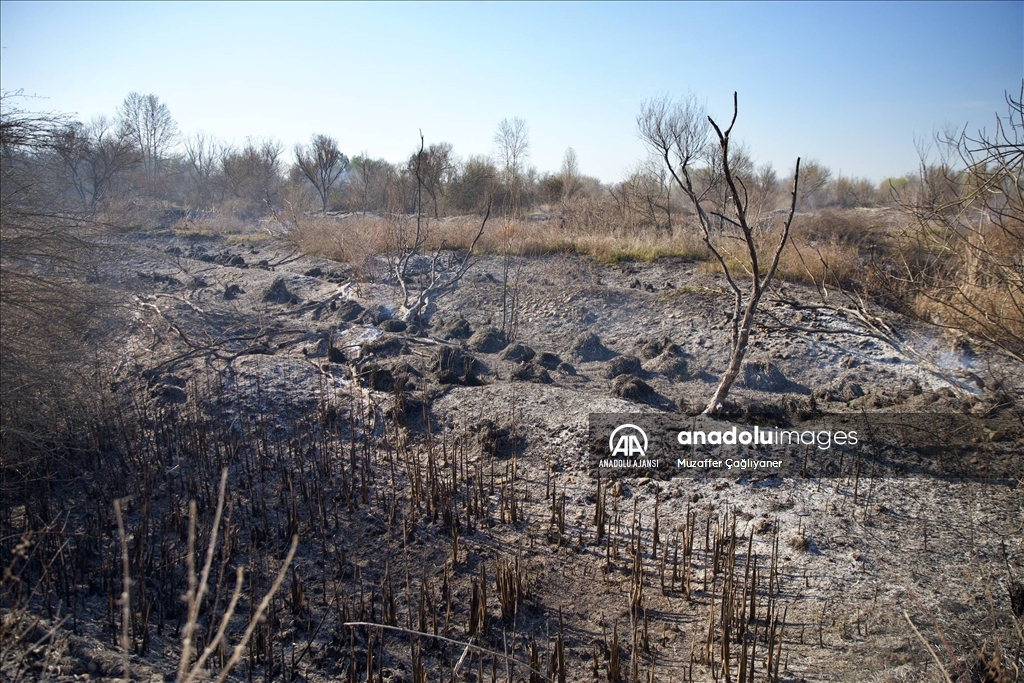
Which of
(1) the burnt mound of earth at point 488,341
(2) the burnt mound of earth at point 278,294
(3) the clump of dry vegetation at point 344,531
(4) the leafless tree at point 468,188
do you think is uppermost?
(4) the leafless tree at point 468,188

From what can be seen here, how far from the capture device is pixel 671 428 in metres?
6.10

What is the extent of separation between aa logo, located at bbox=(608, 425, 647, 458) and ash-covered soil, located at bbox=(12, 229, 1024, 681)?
293 mm

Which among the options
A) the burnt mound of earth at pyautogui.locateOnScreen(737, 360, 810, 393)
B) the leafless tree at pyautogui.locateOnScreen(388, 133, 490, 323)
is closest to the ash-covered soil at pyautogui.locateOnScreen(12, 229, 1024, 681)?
the burnt mound of earth at pyautogui.locateOnScreen(737, 360, 810, 393)

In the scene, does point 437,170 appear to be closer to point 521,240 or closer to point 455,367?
point 521,240

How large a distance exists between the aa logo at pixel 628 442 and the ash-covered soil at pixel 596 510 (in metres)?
0.29

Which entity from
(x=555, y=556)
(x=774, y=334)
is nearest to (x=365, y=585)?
(x=555, y=556)

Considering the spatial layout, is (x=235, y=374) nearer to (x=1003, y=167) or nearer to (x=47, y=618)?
(x=47, y=618)

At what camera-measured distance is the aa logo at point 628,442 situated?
19.2 feet

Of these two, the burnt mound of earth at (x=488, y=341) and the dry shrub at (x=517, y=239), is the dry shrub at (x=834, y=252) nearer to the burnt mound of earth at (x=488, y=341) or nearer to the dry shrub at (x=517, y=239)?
the dry shrub at (x=517, y=239)

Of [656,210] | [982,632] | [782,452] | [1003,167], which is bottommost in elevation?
[982,632]

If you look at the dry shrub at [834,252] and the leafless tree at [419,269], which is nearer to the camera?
the dry shrub at [834,252]

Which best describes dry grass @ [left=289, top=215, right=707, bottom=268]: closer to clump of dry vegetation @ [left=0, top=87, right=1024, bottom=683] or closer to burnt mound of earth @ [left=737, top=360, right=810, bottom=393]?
burnt mound of earth @ [left=737, top=360, right=810, bottom=393]

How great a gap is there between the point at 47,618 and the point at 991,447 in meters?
6.64

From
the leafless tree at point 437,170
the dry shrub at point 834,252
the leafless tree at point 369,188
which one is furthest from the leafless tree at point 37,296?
the leafless tree at point 369,188
